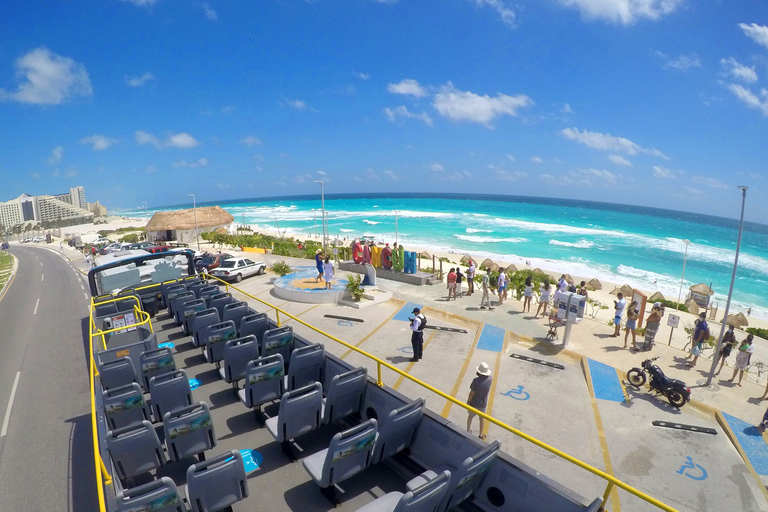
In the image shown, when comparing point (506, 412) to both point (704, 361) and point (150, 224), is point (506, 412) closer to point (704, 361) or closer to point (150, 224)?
point (704, 361)

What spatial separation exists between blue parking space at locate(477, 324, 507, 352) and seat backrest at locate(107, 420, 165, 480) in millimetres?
9684

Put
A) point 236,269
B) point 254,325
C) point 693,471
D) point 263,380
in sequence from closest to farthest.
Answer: point 263,380 < point 693,471 < point 254,325 < point 236,269

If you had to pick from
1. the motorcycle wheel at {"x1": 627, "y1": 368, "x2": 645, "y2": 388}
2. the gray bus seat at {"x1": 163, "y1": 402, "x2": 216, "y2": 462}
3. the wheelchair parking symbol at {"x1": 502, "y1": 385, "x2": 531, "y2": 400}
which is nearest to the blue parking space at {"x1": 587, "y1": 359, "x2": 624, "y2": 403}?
the motorcycle wheel at {"x1": 627, "y1": 368, "x2": 645, "y2": 388}

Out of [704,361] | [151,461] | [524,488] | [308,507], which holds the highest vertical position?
[524,488]

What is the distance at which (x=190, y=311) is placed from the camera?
971 centimetres

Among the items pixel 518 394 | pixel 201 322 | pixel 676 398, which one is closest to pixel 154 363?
pixel 201 322

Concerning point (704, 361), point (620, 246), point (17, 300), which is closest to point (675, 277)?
point (620, 246)

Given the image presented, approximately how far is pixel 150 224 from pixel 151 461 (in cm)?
5232

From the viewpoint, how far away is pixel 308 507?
4.68 m

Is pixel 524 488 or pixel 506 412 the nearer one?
pixel 524 488

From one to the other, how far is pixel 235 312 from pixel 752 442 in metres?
12.4

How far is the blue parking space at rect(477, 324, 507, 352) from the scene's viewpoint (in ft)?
40.2

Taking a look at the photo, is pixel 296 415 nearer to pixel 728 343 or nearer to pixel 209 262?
pixel 728 343

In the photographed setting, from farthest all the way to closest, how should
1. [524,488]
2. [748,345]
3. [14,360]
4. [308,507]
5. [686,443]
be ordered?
[14,360] < [748,345] < [686,443] < [308,507] < [524,488]
